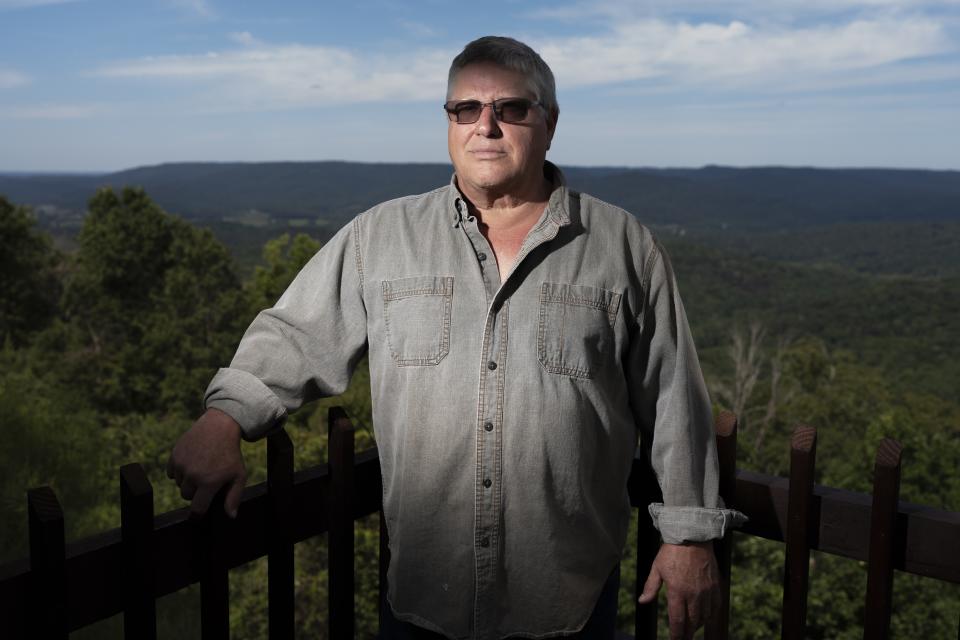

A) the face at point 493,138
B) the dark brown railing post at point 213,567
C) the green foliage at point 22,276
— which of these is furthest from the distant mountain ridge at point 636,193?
the dark brown railing post at point 213,567

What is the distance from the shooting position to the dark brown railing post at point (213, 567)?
5.10 ft

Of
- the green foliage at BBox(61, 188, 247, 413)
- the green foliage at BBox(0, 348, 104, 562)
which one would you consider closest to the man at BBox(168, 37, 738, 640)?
the green foliage at BBox(0, 348, 104, 562)

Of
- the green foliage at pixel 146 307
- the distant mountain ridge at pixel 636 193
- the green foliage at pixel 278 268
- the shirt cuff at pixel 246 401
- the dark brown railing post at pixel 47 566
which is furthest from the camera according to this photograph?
the distant mountain ridge at pixel 636 193

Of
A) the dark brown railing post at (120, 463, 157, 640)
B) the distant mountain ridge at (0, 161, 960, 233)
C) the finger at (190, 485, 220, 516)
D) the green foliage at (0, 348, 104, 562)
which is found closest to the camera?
A: the dark brown railing post at (120, 463, 157, 640)

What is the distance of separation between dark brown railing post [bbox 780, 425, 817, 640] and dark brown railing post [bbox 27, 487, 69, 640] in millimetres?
1211

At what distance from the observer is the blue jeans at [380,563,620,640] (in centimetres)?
181

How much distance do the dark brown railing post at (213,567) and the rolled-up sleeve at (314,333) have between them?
0.21m

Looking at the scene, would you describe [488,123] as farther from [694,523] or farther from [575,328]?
[694,523]

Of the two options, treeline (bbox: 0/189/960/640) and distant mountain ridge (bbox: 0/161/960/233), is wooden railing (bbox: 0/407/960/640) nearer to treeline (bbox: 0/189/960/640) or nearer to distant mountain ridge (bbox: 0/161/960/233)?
treeline (bbox: 0/189/960/640)

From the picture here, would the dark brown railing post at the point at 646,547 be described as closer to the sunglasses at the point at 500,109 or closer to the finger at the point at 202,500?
the sunglasses at the point at 500,109

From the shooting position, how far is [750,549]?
2005 centimetres

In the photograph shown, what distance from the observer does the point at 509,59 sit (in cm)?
180

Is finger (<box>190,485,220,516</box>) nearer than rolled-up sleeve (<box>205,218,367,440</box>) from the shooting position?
Yes

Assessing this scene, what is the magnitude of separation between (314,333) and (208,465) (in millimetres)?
342
